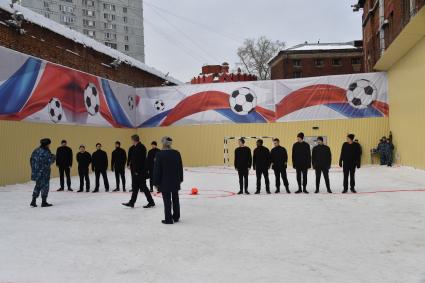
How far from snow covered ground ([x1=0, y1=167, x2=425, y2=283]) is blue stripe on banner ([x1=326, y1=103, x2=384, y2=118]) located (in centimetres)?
1245

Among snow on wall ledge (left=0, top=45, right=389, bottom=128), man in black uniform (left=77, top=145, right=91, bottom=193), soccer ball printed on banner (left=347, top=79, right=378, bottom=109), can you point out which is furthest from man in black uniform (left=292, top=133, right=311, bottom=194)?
soccer ball printed on banner (left=347, top=79, right=378, bottom=109)

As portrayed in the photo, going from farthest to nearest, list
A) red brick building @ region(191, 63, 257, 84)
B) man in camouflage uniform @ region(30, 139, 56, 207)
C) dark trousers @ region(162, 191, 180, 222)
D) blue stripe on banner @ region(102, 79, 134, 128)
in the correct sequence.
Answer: red brick building @ region(191, 63, 257, 84)
blue stripe on banner @ region(102, 79, 134, 128)
man in camouflage uniform @ region(30, 139, 56, 207)
dark trousers @ region(162, 191, 180, 222)

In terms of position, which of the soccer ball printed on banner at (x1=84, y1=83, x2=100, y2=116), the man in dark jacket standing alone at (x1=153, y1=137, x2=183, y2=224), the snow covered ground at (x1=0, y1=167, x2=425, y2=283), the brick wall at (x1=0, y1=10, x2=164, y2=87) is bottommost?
the snow covered ground at (x1=0, y1=167, x2=425, y2=283)

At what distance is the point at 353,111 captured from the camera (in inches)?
926

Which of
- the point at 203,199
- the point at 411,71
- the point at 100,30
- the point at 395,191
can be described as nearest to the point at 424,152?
the point at 411,71

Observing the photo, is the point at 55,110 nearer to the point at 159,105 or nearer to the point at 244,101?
the point at 159,105

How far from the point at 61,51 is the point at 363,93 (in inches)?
634

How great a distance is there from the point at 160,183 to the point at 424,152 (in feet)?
43.8

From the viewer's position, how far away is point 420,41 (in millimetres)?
17359

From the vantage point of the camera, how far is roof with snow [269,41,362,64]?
56069 mm

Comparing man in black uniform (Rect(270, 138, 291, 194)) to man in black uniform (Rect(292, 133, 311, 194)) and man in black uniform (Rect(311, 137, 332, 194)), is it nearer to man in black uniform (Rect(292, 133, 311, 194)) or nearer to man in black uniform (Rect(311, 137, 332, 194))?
man in black uniform (Rect(292, 133, 311, 194))

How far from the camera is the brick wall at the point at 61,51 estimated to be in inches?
667

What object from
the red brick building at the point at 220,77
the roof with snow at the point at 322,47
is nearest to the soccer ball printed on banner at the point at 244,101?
the red brick building at the point at 220,77

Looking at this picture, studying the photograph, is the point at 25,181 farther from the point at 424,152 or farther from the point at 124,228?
the point at 424,152
